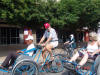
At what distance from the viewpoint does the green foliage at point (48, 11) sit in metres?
6.34

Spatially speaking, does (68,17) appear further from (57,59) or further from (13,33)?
(13,33)

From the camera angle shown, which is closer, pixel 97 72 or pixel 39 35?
pixel 97 72

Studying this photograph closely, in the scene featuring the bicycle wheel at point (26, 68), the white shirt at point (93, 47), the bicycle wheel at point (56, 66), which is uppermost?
the white shirt at point (93, 47)

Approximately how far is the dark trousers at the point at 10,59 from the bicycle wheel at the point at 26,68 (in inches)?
18.2

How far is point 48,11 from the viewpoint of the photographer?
7.31 metres

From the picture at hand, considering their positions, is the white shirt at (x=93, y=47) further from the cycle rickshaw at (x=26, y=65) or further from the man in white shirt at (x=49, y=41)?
the cycle rickshaw at (x=26, y=65)

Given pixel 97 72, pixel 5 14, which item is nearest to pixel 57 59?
pixel 97 72

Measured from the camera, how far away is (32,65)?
3537mm

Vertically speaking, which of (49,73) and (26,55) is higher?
(26,55)

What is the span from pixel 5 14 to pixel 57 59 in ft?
11.3

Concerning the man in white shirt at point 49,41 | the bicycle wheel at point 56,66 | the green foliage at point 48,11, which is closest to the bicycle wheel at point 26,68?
the man in white shirt at point 49,41

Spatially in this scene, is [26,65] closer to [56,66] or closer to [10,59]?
[10,59]

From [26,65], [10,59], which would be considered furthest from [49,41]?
[10,59]

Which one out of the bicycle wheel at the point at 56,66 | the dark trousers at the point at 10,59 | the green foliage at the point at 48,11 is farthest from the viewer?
the green foliage at the point at 48,11
